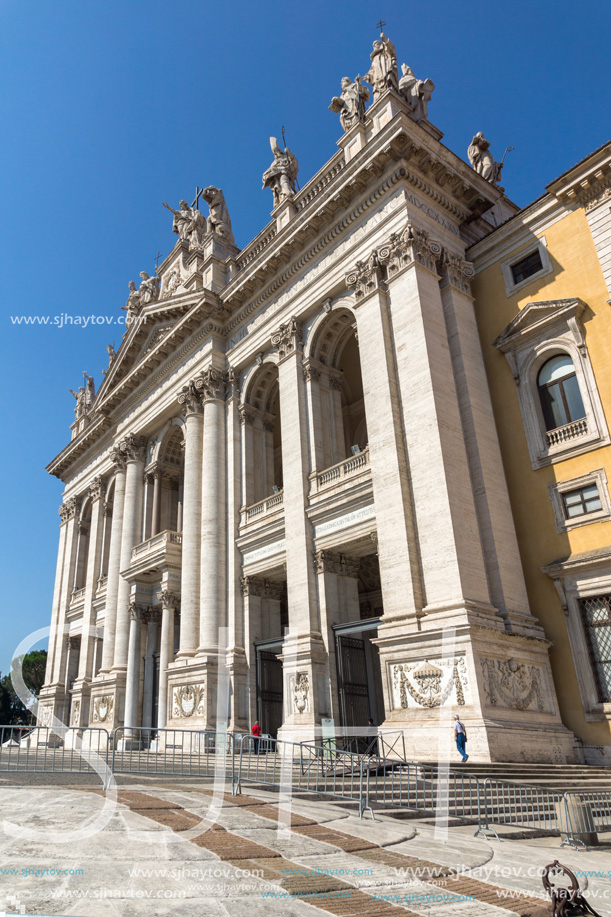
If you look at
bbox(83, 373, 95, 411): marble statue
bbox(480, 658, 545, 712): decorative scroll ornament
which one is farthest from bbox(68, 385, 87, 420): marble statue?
bbox(480, 658, 545, 712): decorative scroll ornament

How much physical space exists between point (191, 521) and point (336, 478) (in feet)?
23.6

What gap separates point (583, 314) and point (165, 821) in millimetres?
15888

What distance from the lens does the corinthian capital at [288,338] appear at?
2329 cm

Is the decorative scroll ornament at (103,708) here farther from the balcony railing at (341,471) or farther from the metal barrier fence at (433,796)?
the metal barrier fence at (433,796)

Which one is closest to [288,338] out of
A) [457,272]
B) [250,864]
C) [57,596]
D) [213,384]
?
[213,384]

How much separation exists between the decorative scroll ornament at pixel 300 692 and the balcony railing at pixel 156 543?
944cm

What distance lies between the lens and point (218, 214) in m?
30.9

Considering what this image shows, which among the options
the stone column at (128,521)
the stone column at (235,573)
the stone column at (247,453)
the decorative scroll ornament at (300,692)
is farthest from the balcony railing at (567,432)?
the stone column at (128,521)

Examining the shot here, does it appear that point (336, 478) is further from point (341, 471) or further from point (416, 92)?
point (416, 92)

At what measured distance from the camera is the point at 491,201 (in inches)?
896

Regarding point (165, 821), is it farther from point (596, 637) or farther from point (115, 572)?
point (115, 572)

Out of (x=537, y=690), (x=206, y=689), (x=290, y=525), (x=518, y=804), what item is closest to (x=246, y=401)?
(x=290, y=525)

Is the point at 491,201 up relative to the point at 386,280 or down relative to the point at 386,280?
up

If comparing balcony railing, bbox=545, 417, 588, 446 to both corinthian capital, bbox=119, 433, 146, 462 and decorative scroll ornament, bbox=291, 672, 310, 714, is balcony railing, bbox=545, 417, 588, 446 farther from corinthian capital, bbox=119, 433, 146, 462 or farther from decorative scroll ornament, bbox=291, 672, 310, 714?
corinthian capital, bbox=119, 433, 146, 462
